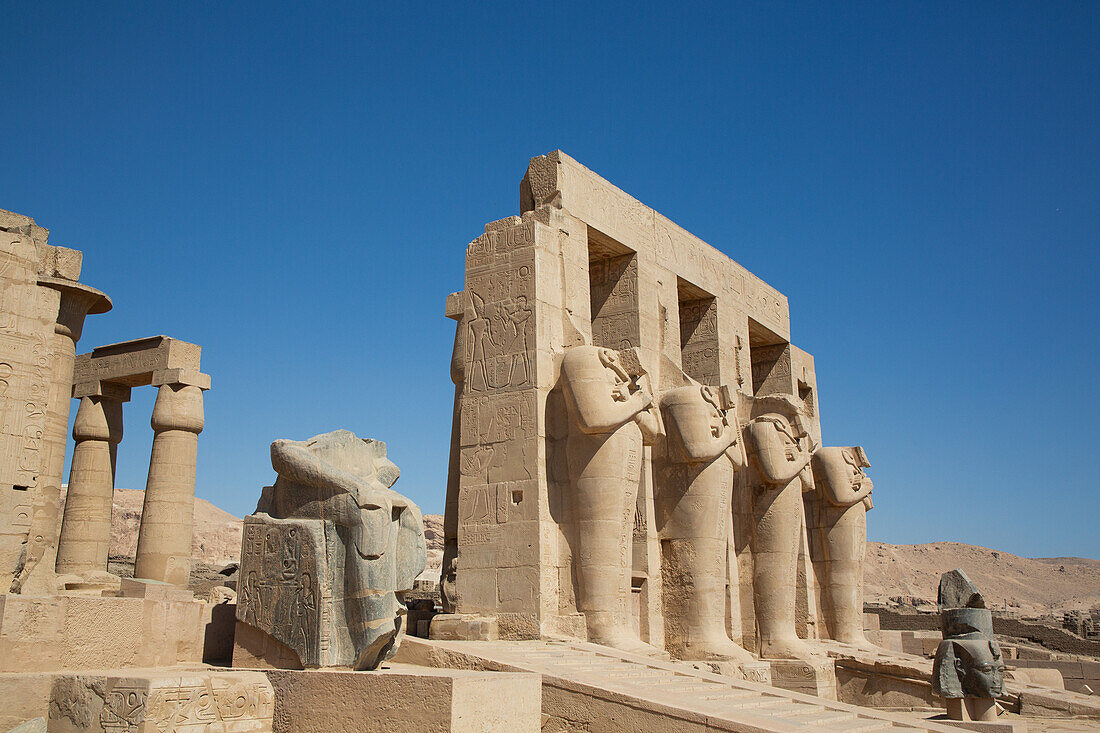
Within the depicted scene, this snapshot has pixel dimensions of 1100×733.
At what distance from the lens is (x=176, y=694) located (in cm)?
568

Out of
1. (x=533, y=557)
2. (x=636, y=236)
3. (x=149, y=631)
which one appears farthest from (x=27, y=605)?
(x=636, y=236)

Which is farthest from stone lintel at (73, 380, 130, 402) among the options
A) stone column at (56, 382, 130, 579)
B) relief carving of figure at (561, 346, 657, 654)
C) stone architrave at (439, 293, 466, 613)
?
Result: relief carving of figure at (561, 346, 657, 654)

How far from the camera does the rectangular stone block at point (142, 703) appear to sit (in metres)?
5.56

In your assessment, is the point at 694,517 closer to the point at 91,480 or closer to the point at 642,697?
the point at 642,697

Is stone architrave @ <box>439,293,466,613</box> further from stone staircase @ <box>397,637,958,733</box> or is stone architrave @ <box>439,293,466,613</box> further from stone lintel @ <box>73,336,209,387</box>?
stone lintel @ <box>73,336,209,387</box>

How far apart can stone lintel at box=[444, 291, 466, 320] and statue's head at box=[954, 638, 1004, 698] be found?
21.3 ft

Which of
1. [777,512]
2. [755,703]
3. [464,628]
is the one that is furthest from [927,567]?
[755,703]

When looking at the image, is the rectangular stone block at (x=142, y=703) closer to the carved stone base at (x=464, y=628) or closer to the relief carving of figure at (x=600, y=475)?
the carved stone base at (x=464, y=628)

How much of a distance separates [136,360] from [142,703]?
11.5 metres

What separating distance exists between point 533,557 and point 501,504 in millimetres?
772

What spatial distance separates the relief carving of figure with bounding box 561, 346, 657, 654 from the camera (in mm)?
10852

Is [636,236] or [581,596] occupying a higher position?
[636,236]

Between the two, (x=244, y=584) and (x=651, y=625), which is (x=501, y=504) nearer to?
(x=651, y=625)

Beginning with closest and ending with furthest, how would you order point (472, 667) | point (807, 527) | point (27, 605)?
point (27, 605)
point (472, 667)
point (807, 527)
